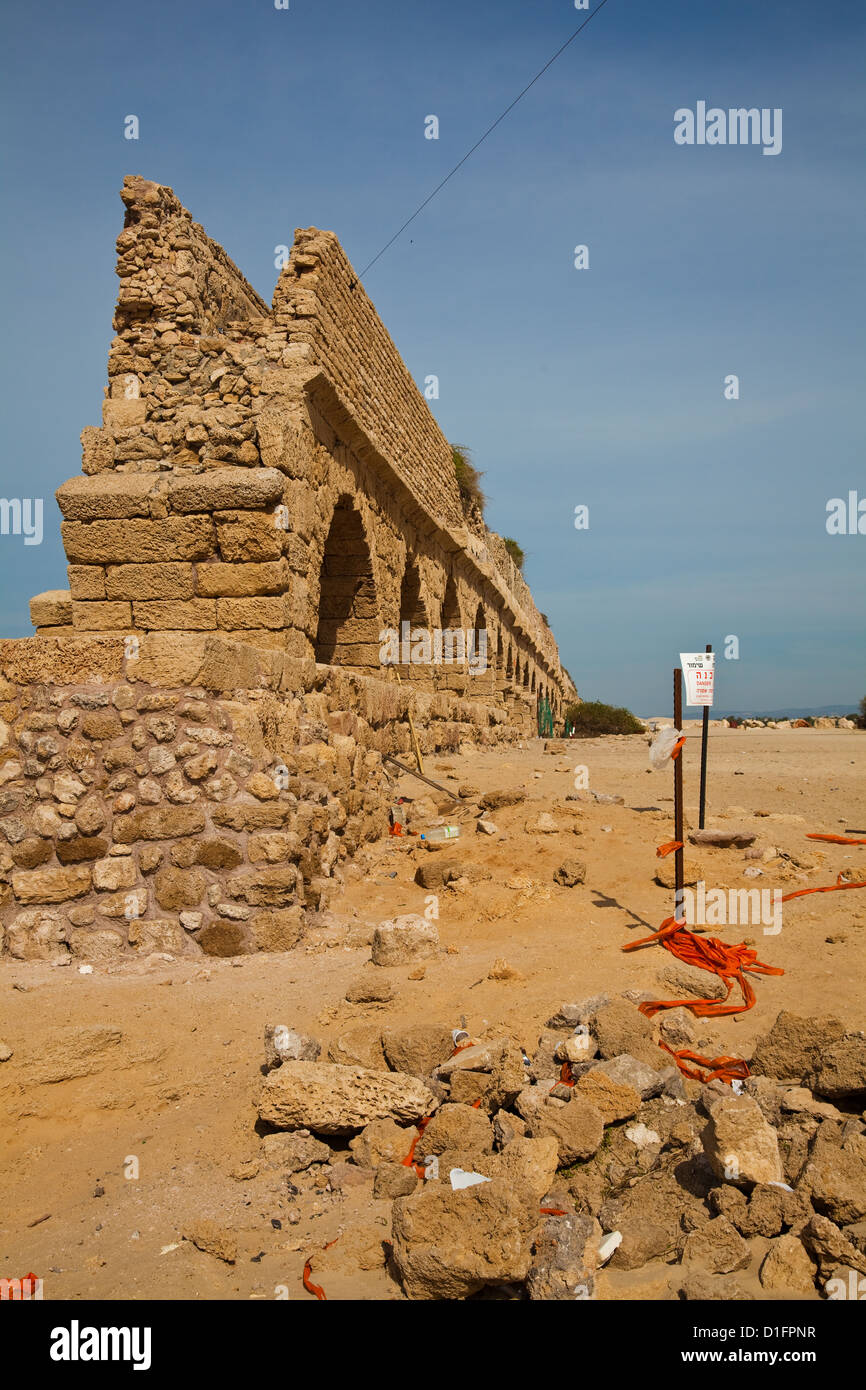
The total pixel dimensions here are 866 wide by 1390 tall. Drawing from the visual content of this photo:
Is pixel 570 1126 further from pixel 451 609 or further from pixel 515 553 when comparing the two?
pixel 515 553

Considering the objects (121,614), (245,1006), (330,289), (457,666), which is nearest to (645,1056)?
(245,1006)

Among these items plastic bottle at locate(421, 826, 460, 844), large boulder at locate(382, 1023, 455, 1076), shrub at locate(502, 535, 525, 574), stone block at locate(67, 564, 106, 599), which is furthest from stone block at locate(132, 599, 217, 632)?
shrub at locate(502, 535, 525, 574)

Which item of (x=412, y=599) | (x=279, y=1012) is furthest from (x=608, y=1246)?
(x=412, y=599)

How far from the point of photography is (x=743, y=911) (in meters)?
5.09

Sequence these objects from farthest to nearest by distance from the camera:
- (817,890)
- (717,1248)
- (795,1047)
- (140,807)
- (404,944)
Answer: (817,890) < (140,807) < (404,944) < (795,1047) < (717,1248)

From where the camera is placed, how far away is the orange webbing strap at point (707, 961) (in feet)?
12.9

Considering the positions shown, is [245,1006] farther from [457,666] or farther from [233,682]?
[457,666]

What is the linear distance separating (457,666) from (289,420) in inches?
334

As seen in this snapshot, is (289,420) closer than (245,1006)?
No

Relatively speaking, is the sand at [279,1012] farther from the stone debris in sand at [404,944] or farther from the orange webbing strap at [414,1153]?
the orange webbing strap at [414,1153]

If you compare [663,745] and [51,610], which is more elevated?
[51,610]

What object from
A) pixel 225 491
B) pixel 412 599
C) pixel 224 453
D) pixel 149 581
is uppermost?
pixel 224 453

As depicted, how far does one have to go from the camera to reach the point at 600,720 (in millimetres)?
29469

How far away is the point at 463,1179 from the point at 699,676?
14.9 feet
